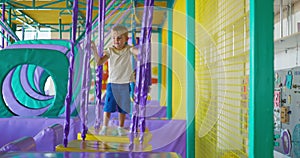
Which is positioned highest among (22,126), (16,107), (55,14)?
(55,14)

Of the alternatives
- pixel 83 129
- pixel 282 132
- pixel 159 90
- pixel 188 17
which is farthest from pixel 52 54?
pixel 159 90

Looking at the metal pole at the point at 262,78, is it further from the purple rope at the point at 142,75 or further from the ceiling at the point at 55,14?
the ceiling at the point at 55,14

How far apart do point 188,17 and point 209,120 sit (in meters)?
0.88

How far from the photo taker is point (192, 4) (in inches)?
113

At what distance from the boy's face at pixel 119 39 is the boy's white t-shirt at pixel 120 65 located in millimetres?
30

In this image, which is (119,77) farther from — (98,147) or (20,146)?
(20,146)

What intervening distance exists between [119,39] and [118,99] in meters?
0.42

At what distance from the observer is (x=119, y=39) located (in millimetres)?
2721

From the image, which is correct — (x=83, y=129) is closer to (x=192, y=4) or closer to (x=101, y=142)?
(x=101, y=142)

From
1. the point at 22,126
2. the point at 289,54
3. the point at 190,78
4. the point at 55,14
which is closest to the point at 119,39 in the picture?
the point at 190,78

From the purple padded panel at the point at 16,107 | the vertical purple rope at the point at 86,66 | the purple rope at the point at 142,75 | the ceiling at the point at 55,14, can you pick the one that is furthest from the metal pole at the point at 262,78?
the ceiling at the point at 55,14

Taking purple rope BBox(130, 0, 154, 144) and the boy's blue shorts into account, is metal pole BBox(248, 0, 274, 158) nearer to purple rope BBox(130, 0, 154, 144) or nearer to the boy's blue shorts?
purple rope BBox(130, 0, 154, 144)

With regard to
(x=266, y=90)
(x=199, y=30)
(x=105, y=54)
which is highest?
(x=199, y=30)

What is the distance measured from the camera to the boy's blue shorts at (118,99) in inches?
108
